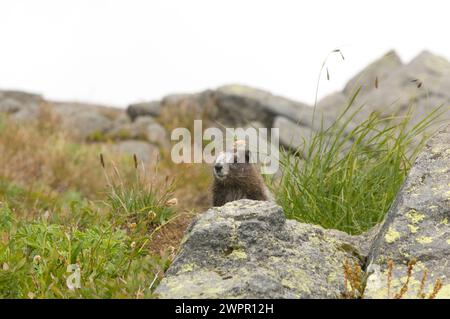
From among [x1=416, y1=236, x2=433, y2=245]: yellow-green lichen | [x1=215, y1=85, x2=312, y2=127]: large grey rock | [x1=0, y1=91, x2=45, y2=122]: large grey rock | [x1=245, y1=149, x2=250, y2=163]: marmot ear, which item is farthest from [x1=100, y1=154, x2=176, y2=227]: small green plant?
[x1=0, y1=91, x2=45, y2=122]: large grey rock

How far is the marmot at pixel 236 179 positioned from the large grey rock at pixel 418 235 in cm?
255

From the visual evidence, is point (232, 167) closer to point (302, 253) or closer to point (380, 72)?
point (302, 253)

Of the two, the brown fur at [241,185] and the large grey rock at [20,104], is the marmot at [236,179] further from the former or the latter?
the large grey rock at [20,104]

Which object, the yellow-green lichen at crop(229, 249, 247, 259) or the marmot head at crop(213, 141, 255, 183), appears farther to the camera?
the marmot head at crop(213, 141, 255, 183)

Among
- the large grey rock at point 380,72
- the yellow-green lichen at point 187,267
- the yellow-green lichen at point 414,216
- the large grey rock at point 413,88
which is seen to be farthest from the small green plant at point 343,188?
the large grey rock at point 380,72

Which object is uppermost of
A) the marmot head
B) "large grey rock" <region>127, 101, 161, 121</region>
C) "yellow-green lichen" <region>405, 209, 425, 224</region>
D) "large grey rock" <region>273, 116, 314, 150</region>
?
"large grey rock" <region>127, 101, 161, 121</region>

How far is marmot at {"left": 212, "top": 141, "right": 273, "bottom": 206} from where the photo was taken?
27.0 ft

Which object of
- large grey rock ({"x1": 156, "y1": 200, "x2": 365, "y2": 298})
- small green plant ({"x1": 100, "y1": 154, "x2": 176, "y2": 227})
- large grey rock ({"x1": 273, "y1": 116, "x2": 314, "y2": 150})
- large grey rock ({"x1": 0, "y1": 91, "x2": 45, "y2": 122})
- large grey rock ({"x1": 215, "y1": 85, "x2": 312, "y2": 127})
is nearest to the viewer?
large grey rock ({"x1": 156, "y1": 200, "x2": 365, "y2": 298})

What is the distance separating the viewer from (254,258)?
17.4 ft

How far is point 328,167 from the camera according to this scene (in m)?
7.90

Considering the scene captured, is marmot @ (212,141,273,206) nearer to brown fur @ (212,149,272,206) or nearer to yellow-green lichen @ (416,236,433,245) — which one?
brown fur @ (212,149,272,206)

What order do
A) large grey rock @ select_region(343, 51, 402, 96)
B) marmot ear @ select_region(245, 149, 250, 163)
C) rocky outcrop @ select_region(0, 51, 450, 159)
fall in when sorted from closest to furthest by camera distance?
marmot ear @ select_region(245, 149, 250, 163) < rocky outcrop @ select_region(0, 51, 450, 159) < large grey rock @ select_region(343, 51, 402, 96)

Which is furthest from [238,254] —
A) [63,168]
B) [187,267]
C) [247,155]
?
[63,168]
